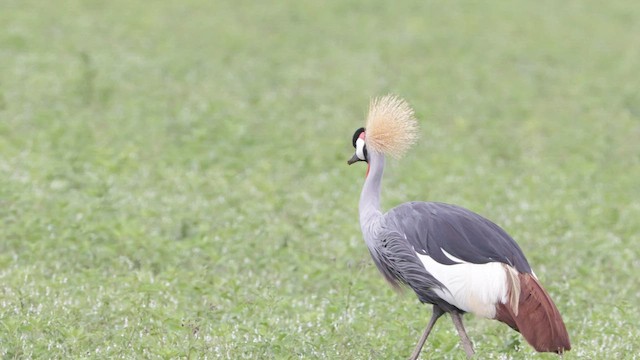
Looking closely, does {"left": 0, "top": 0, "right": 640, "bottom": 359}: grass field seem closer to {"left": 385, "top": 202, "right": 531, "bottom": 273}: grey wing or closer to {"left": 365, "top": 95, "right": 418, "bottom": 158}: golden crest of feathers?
{"left": 385, "top": 202, "right": 531, "bottom": 273}: grey wing

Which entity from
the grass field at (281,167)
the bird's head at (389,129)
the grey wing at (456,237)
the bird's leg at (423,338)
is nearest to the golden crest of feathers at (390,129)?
the bird's head at (389,129)

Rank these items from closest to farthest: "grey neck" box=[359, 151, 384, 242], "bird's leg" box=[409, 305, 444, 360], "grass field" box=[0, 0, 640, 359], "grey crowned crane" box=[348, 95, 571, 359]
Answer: "grey crowned crane" box=[348, 95, 571, 359] → "bird's leg" box=[409, 305, 444, 360] → "grey neck" box=[359, 151, 384, 242] → "grass field" box=[0, 0, 640, 359]

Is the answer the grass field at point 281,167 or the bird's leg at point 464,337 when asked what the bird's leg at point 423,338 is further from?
the grass field at point 281,167

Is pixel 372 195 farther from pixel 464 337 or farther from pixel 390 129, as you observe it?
pixel 464 337

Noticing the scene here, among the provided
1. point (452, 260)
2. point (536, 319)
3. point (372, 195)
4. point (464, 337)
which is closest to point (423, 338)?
point (464, 337)

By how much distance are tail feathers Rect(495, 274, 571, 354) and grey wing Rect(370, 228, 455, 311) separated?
54cm

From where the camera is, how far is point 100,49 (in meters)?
19.9

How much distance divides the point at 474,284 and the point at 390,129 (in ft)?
4.82

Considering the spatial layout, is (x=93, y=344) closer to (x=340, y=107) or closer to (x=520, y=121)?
(x=340, y=107)

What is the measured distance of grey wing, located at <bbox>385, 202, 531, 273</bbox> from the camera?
710 cm

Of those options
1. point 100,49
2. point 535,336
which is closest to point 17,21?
point 100,49

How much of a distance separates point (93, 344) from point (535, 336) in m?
3.15

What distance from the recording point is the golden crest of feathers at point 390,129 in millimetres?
7867

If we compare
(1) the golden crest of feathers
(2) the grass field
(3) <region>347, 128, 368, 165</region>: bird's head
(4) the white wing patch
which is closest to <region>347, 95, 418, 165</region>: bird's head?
(1) the golden crest of feathers
